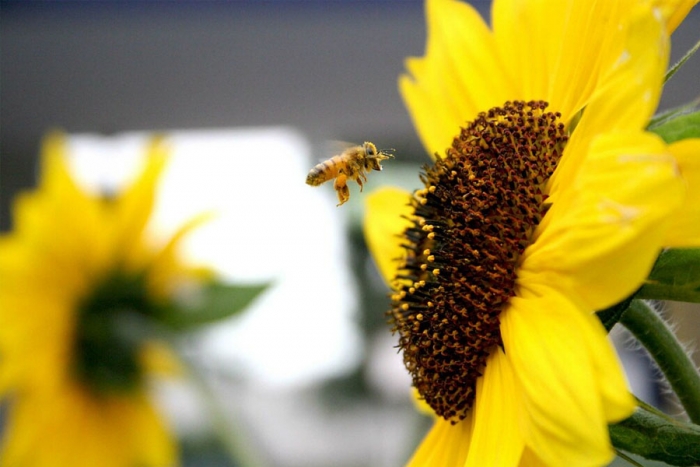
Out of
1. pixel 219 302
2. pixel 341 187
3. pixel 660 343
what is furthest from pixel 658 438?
pixel 219 302

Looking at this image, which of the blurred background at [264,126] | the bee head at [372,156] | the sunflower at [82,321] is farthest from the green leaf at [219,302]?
the blurred background at [264,126]

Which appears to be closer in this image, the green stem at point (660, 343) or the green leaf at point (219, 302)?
the green stem at point (660, 343)

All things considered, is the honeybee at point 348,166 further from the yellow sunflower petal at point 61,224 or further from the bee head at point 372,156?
the yellow sunflower petal at point 61,224

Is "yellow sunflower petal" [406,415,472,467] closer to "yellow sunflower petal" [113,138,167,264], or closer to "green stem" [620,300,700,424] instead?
"green stem" [620,300,700,424]

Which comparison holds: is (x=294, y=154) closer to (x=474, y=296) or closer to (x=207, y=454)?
(x=207, y=454)

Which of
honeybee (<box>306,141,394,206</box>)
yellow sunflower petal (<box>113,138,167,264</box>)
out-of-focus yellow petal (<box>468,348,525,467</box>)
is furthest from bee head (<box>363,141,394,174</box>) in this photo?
yellow sunflower petal (<box>113,138,167,264</box>)

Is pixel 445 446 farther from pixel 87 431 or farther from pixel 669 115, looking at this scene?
pixel 87 431

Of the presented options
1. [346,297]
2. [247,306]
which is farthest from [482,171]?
[346,297]
